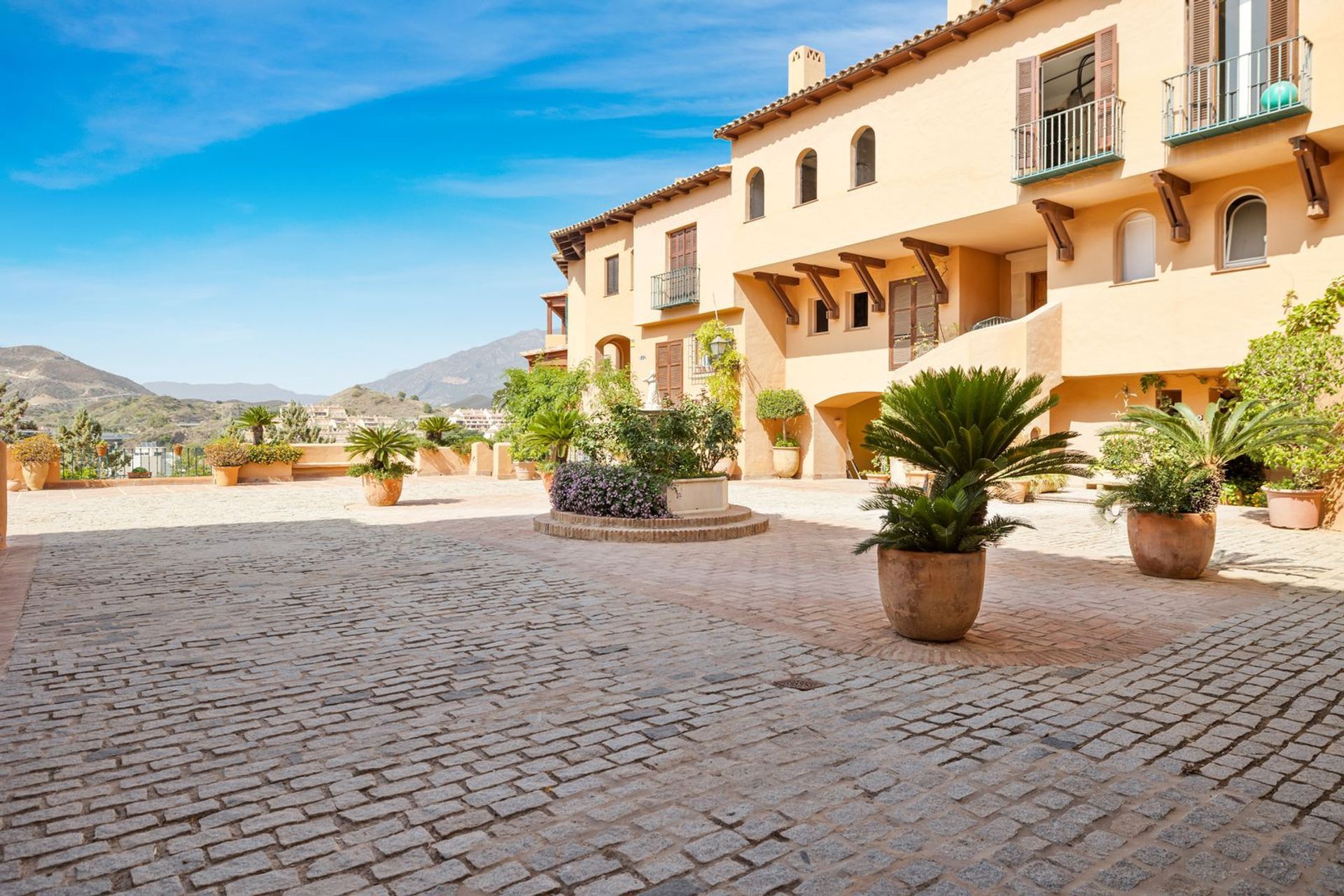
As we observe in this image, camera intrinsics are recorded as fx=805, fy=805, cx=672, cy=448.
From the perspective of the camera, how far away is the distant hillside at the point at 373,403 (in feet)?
240

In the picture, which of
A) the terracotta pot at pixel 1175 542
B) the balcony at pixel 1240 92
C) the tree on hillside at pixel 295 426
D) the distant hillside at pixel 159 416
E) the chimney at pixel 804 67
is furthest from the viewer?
the distant hillside at pixel 159 416

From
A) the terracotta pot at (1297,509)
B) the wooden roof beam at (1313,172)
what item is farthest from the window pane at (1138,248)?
the terracotta pot at (1297,509)

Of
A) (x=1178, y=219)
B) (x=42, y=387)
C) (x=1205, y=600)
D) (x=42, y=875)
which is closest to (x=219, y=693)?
(x=42, y=875)

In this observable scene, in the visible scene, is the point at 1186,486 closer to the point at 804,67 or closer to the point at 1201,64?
the point at 1201,64

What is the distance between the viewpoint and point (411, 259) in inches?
2153

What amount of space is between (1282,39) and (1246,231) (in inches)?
122

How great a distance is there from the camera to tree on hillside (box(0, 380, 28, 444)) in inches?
1122

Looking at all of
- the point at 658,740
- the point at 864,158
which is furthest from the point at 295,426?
the point at 658,740

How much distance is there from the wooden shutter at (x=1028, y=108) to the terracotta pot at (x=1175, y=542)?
10.2 meters

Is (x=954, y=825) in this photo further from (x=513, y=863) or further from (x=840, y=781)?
(x=513, y=863)

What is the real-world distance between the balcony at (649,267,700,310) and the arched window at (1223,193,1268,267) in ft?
43.6

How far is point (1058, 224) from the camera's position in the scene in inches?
623

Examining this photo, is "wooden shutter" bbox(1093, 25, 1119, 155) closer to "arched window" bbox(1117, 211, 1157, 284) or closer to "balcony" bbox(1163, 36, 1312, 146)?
"balcony" bbox(1163, 36, 1312, 146)

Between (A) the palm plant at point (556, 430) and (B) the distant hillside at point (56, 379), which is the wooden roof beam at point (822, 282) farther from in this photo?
(B) the distant hillside at point (56, 379)
